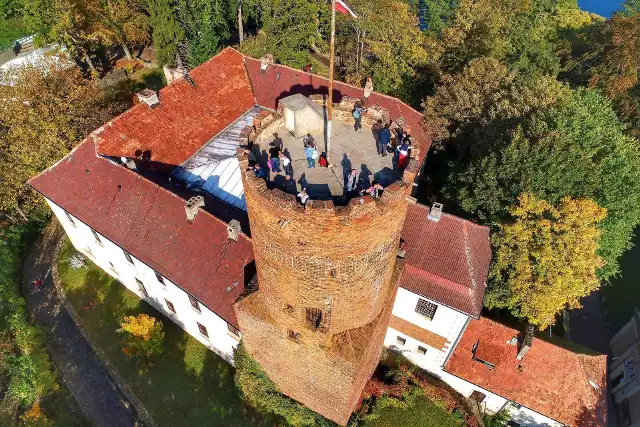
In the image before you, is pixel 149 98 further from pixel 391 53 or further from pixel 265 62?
pixel 391 53

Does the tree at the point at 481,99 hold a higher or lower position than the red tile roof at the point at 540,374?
higher

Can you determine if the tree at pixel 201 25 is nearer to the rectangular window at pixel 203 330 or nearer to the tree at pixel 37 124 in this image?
the tree at pixel 37 124

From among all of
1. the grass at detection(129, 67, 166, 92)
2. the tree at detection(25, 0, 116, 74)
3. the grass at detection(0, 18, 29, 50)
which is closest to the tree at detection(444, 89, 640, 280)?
the grass at detection(129, 67, 166, 92)

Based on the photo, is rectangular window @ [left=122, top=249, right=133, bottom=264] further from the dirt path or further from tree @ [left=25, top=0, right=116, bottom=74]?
tree @ [left=25, top=0, right=116, bottom=74]

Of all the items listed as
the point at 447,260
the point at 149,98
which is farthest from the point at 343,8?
the point at 447,260

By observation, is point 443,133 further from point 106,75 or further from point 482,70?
point 106,75

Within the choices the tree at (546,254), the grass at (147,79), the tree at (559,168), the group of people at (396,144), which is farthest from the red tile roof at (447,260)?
the grass at (147,79)

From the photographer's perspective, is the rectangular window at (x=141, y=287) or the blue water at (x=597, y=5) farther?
the blue water at (x=597, y=5)
